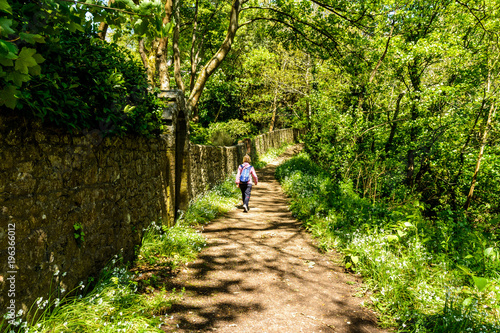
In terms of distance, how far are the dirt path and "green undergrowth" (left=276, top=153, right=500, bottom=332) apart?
0.36 metres

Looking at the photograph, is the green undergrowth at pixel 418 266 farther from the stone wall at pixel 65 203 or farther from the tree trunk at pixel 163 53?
the tree trunk at pixel 163 53

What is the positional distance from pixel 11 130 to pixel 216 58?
7161 millimetres

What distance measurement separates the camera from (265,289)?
4480mm

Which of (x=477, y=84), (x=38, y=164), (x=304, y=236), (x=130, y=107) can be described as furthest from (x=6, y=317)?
(x=477, y=84)

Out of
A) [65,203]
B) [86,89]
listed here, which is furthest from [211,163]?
[65,203]

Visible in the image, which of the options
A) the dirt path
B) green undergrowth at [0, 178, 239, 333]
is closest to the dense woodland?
the dirt path

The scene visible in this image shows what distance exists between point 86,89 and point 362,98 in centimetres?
1074

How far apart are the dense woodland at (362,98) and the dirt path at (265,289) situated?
1.63ft

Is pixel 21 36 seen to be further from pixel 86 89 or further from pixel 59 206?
pixel 59 206

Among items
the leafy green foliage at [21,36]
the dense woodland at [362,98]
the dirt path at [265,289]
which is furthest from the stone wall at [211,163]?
the leafy green foliage at [21,36]

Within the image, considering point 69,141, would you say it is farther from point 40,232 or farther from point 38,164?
point 40,232

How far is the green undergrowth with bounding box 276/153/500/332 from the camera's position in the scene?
3320 mm

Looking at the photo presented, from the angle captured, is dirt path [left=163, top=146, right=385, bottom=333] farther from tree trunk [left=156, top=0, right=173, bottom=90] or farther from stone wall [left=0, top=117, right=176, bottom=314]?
tree trunk [left=156, top=0, right=173, bottom=90]

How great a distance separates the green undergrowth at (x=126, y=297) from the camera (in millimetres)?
2691
